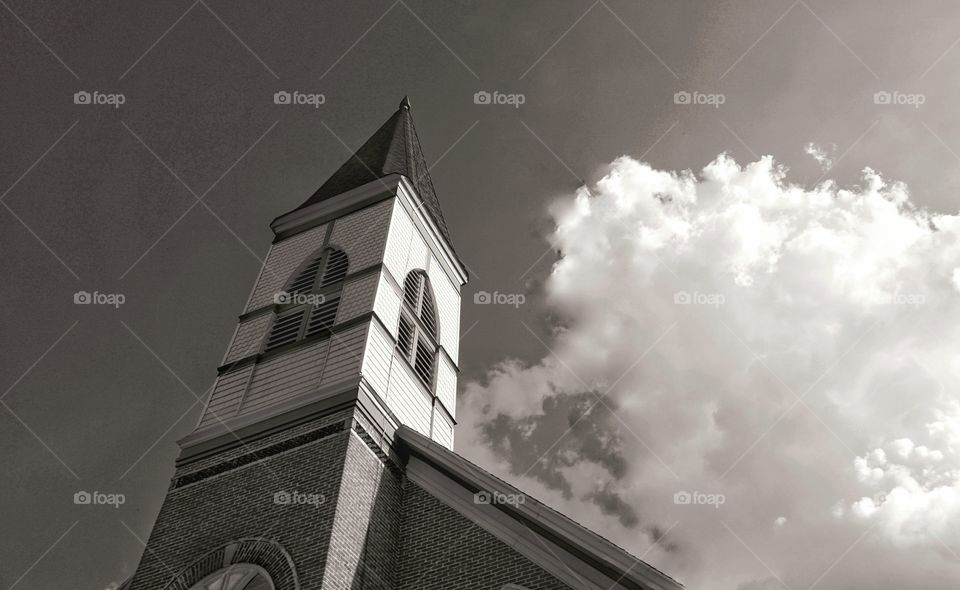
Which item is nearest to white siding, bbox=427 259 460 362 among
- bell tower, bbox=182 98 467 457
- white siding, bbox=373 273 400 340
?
bell tower, bbox=182 98 467 457

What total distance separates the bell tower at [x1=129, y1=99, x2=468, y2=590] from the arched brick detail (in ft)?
0.06

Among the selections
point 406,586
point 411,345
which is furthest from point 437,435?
point 406,586

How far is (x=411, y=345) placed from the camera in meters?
16.3

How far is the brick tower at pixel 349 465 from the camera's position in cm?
1123

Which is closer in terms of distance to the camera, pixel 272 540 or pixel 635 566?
pixel 635 566

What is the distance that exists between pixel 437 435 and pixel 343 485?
14.2ft

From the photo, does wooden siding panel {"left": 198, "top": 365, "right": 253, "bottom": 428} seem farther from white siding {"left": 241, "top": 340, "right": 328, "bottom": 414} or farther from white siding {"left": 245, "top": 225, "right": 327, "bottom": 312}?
white siding {"left": 245, "top": 225, "right": 327, "bottom": 312}

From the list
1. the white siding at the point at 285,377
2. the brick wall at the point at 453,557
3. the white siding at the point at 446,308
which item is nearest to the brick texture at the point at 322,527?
the brick wall at the point at 453,557

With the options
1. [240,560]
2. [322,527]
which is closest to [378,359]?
[322,527]

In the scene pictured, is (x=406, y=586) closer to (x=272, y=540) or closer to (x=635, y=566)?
(x=272, y=540)

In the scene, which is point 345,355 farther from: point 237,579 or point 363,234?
point 237,579

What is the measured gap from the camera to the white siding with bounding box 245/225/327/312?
57.0ft

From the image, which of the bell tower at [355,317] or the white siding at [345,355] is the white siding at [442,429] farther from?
the white siding at [345,355]

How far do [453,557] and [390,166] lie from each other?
445 inches
